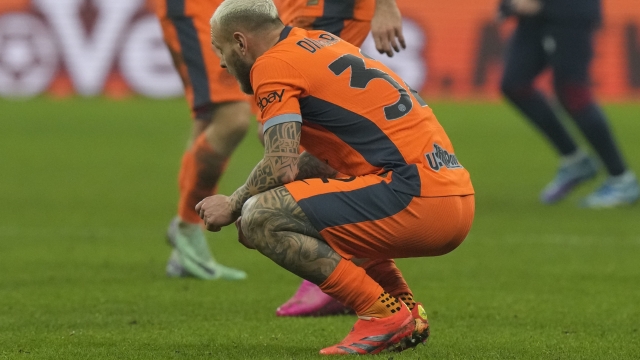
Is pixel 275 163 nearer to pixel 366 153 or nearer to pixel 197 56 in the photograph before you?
pixel 366 153

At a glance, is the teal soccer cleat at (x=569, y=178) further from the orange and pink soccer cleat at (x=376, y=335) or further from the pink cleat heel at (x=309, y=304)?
the orange and pink soccer cleat at (x=376, y=335)

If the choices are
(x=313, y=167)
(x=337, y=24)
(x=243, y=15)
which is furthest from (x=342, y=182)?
(x=337, y=24)

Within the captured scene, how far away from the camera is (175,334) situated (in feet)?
14.4

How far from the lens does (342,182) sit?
13.1 feet

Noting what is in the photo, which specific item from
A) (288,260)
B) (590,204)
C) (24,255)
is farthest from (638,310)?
(590,204)

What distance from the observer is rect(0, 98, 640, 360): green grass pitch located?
13.9 ft

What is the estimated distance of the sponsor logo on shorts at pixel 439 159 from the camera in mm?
3980

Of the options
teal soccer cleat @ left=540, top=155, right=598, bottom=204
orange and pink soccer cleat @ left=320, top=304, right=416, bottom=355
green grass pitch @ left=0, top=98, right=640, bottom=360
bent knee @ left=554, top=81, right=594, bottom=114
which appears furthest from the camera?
teal soccer cleat @ left=540, top=155, right=598, bottom=204

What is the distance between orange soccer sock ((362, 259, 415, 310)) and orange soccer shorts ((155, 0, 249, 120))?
176 cm

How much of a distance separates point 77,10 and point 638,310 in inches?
552

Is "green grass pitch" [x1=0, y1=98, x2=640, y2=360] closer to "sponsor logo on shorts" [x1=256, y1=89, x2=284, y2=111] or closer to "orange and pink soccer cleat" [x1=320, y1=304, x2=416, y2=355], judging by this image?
"orange and pink soccer cleat" [x1=320, y1=304, x2=416, y2=355]

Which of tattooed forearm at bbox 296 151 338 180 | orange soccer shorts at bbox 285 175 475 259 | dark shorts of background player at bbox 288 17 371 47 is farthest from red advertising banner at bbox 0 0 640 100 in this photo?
orange soccer shorts at bbox 285 175 475 259

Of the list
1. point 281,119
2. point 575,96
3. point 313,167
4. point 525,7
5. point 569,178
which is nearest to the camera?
point 281,119

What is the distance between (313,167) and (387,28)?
2.96 feet
